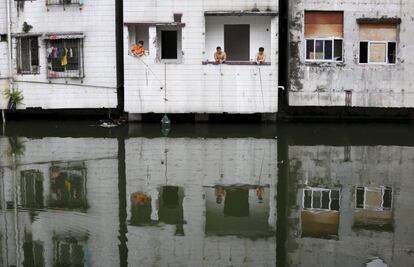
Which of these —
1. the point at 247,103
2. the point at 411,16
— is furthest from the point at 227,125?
the point at 411,16

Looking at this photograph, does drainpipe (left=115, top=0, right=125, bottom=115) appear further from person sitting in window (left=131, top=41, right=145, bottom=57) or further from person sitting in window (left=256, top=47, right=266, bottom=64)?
person sitting in window (left=256, top=47, right=266, bottom=64)

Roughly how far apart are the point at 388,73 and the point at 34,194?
37.3 feet

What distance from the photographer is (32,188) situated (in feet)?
32.5

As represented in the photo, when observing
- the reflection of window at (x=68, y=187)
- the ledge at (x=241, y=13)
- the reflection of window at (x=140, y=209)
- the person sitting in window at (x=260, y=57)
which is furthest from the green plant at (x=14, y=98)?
the reflection of window at (x=140, y=209)

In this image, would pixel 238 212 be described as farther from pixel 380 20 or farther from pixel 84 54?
pixel 380 20

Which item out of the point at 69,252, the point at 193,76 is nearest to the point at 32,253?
the point at 69,252

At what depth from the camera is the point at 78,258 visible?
6.80 m

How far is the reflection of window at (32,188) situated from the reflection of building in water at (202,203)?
140cm

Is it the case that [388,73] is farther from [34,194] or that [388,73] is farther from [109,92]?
[34,194]

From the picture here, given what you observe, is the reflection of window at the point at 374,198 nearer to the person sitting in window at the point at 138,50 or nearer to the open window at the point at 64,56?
the person sitting in window at the point at 138,50

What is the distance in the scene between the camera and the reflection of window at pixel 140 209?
816 cm

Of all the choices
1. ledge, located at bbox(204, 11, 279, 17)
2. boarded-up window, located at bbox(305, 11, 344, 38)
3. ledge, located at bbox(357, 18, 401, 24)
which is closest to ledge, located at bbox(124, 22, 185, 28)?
ledge, located at bbox(204, 11, 279, 17)

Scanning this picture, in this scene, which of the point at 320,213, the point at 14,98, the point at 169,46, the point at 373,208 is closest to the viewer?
the point at 320,213

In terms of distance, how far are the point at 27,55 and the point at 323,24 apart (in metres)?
8.64
